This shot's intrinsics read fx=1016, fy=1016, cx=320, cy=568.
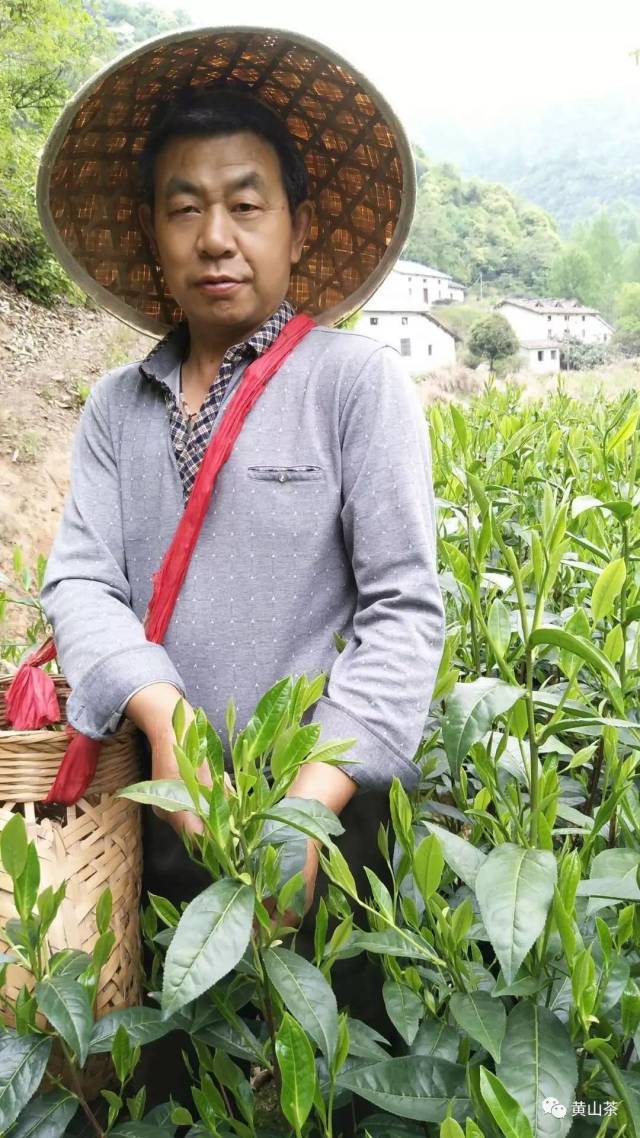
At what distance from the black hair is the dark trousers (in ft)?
2.45

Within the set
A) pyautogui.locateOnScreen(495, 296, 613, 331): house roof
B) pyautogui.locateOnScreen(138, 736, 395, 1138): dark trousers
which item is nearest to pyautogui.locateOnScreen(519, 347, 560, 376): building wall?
pyautogui.locateOnScreen(495, 296, 613, 331): house roof

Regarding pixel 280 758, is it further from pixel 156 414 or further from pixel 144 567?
pixel 156 414

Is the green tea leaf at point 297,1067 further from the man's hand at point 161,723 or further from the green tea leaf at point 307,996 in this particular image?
the man's hand at point 161,723

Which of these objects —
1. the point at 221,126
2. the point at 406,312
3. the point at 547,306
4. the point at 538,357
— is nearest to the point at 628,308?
the point at 547,306

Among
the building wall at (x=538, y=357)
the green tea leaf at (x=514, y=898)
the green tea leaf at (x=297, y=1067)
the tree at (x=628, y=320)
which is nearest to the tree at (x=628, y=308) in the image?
the tree at (x=628, y=320)

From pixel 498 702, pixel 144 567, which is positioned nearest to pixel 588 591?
pixel 144 567

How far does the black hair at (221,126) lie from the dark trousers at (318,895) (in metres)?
0.75

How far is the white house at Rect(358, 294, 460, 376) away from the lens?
668 inches

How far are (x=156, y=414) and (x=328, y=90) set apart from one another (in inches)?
19.7

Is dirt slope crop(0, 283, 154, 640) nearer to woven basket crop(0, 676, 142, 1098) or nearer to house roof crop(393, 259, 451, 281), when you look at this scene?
woven basket crop(0, 676, 142, 1098)

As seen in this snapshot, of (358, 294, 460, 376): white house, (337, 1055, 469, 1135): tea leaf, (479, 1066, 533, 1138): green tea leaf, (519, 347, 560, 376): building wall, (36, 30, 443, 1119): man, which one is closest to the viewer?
(479, 1066, 533, 1138): green tea leaf

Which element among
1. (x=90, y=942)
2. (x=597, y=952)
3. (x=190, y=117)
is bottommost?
(x=90, y=942)

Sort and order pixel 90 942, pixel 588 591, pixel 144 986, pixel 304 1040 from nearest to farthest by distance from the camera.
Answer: pixel 304 1040, pixel 90 942, pixel 144 986, pixel 588 591

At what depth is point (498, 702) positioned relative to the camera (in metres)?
0.71
